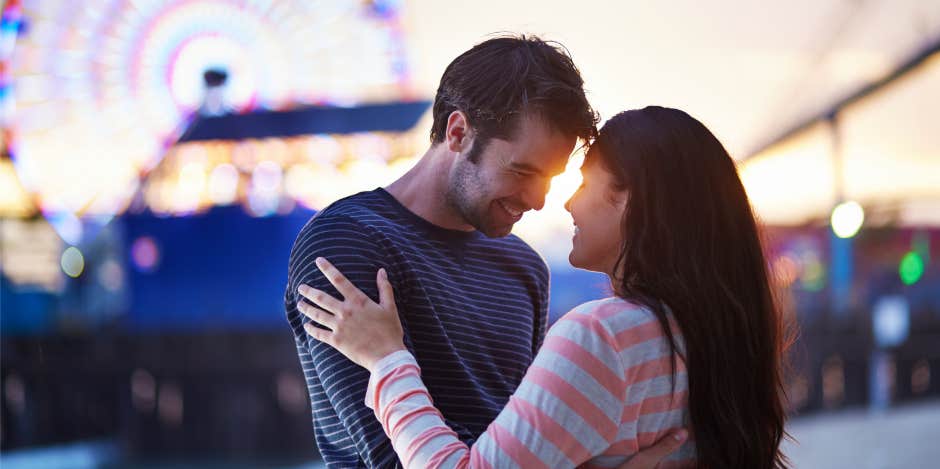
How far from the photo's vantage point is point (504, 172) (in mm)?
2338

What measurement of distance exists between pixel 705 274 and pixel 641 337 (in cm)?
20

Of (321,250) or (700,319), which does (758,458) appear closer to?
(700,319)

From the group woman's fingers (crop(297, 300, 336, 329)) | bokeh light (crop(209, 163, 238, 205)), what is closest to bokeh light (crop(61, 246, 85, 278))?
bokeh light (crop(209, 163, 238, 205))

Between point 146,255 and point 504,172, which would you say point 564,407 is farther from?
point 146,255

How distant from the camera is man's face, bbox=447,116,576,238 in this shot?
7.56 ft

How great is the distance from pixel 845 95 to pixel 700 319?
85.9 ft

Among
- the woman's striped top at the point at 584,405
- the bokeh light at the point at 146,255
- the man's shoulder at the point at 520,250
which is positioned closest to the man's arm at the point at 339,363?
the woman's striped top at the point at 584,405

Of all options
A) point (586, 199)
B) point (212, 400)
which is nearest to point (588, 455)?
point (586, 199)

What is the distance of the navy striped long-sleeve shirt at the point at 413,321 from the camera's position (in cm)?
195

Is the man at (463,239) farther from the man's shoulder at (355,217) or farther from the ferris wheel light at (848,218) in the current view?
the ferris wheel light at (848,218)

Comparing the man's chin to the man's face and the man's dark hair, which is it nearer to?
the man's face

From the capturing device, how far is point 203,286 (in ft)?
58.6

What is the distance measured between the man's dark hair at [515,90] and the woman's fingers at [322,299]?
1.91 ft

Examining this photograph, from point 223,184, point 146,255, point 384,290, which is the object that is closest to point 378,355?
point 384,290
